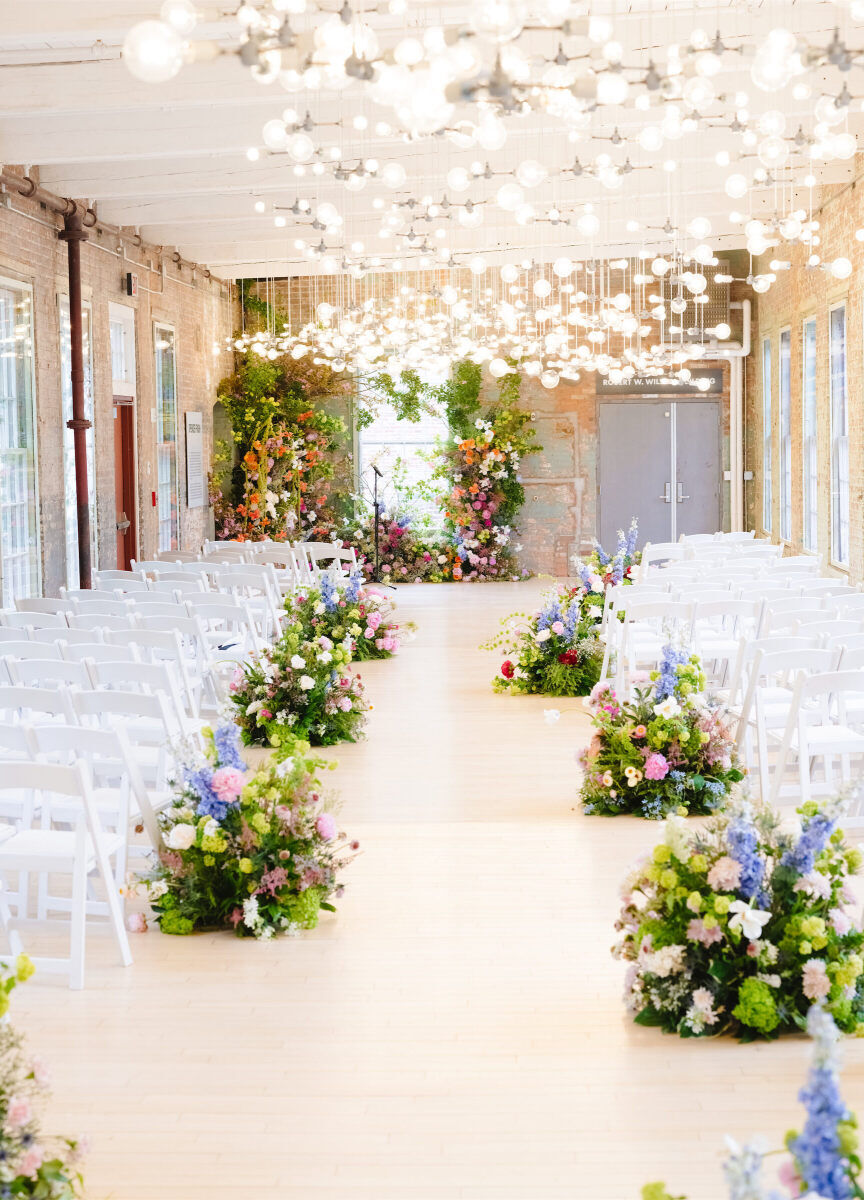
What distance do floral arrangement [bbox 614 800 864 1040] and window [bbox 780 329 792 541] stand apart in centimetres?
1328

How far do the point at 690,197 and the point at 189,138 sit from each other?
6080 millimetres

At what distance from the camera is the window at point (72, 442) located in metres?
12.5

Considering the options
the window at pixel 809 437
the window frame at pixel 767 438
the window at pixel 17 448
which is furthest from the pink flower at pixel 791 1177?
the window frame at pixel 767 438

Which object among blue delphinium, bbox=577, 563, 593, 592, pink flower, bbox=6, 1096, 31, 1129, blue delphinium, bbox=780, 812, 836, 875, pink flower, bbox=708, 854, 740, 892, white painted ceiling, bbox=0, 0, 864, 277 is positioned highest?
white painted ceiling, bbox=0, 0, 864, 277

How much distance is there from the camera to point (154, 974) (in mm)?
4992

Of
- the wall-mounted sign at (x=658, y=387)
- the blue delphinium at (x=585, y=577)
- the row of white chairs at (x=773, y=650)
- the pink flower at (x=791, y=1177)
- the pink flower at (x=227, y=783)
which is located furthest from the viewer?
the wall-mounted sign at (x=658, y=387)

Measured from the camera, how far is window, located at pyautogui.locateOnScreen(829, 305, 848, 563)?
1409 cm

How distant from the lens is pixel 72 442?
12742 mm

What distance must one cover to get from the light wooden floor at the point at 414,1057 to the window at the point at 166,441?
10.0 meters

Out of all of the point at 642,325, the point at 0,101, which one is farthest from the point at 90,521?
the point at 642,325

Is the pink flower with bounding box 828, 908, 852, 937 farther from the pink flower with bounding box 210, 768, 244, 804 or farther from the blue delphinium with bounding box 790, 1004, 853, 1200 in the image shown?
the blue delphinium with bounding box 790, 1004, 853, 1200

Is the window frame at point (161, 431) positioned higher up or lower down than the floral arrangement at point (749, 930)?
higher up

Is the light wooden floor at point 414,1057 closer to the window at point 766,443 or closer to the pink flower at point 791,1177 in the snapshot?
the pink flower at point 791,1177

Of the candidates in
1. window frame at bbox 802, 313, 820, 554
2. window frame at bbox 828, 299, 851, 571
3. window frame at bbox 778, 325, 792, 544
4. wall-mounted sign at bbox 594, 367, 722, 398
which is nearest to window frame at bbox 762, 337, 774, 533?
window frame at bbox 778, 325, 792, 544
